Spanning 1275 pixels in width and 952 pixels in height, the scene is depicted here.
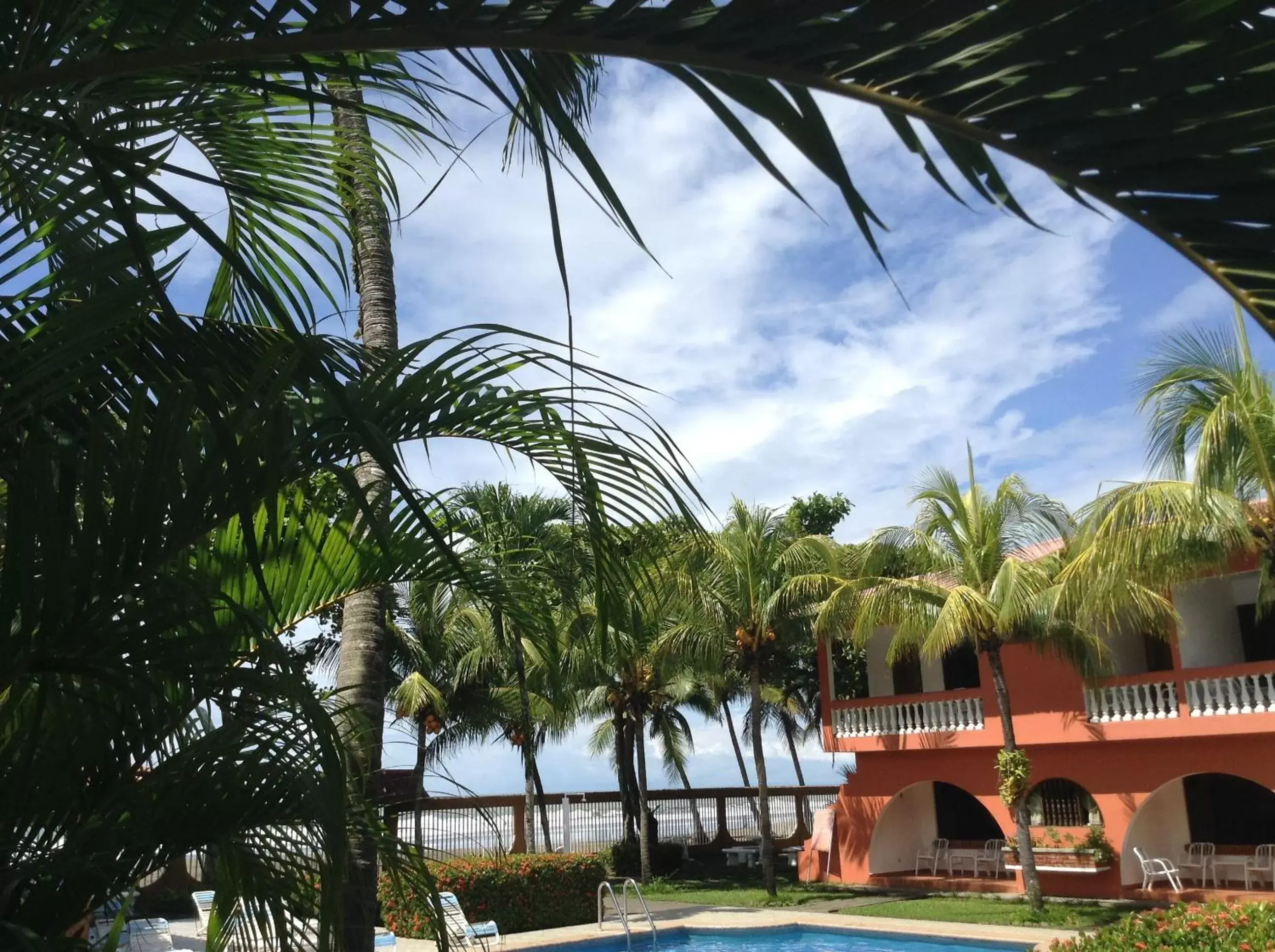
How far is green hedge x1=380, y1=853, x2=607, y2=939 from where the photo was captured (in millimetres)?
16609

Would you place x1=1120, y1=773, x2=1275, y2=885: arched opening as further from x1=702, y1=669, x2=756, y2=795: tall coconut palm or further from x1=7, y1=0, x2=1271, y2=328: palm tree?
x1=7, y1=0, x2=1271, y2=328: palm tree

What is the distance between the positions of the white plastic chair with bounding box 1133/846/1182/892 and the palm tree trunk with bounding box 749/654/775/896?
589 cm

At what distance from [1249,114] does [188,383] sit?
2192 mm

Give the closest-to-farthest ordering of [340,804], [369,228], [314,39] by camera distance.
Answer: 1. [314,39]
2. [340,804]
3. [369,228]

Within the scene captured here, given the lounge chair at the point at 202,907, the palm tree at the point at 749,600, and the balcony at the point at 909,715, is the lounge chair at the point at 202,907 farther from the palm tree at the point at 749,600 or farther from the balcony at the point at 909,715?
→ the balcony at the point at 909,715

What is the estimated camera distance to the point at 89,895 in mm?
2520

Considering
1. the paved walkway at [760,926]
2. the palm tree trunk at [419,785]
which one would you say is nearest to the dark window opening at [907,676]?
the paved walkway at [760,926]

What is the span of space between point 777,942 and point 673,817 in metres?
10.8

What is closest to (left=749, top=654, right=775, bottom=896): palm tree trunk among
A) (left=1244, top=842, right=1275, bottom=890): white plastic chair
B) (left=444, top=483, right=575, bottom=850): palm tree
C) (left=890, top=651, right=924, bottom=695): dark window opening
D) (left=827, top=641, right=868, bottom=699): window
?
(left=827, top=641, right=868, bottom=699): window

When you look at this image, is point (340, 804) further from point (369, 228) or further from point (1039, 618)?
point (1039, 618)

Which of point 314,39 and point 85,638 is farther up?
point 314,39

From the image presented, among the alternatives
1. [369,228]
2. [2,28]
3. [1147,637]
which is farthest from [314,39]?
[1147,637]

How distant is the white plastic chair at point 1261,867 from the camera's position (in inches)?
636

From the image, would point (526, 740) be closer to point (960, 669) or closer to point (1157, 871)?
point (1157, 871)
